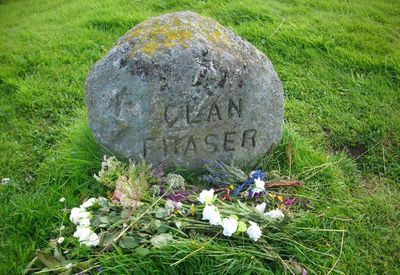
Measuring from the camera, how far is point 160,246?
259 centimetres

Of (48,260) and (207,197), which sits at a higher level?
(207,197)

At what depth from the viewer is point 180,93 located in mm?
2955

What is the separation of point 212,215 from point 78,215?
3.03 ft

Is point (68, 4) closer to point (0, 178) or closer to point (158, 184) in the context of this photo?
point (0, 178)

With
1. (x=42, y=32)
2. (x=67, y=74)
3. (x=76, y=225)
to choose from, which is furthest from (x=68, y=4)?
(x=76, y=225)

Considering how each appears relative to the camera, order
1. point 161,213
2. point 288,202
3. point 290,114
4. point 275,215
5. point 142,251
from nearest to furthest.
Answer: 1. point 142,251
2. point 161,213
3. point 275,215
4. point 288,202
5. point 290,114

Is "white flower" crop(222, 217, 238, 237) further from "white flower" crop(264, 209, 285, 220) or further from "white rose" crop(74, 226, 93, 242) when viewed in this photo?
"white rose" crop(74, 226, 93, 242)

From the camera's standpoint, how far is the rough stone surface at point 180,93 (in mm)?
2936

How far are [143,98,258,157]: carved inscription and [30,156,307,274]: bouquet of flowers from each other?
0.65 feet

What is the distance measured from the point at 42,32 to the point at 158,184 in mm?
4220

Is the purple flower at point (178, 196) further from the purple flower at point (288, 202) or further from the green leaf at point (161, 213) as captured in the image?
the purple flower at point (288, 202)

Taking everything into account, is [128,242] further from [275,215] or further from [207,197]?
[275,215]

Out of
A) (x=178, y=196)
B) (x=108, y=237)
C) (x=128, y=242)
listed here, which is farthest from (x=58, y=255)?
(x=178, y=196)

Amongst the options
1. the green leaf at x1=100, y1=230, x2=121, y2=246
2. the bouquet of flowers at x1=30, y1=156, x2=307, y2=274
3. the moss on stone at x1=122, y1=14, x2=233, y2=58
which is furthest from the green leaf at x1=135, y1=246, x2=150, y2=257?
the moss on stone at x1=122, y1=14, x2=233, y2=58
